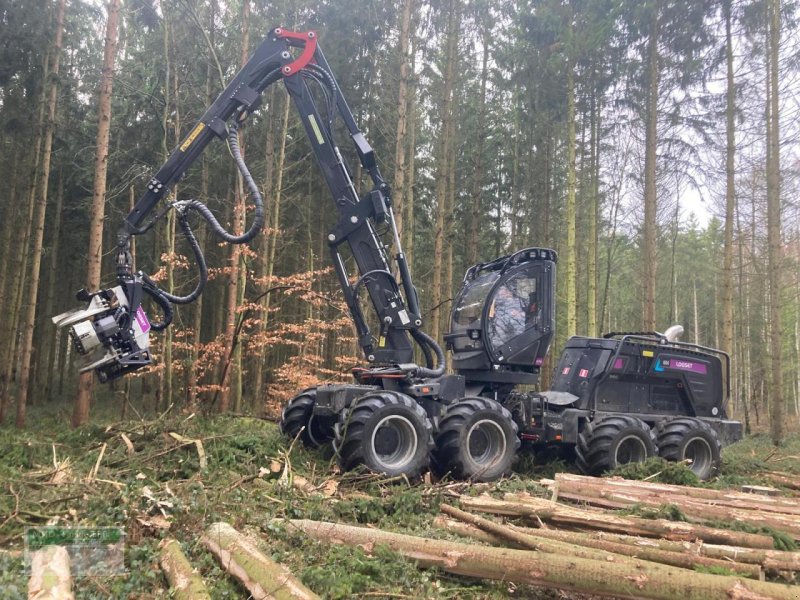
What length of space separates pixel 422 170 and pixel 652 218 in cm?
1007

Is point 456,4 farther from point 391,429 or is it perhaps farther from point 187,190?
point 391,429

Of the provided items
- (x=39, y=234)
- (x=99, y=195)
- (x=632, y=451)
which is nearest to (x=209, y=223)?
(x=99, y=195)

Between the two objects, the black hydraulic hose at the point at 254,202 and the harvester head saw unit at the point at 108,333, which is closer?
the harvester head saw unit at the point at 108,333

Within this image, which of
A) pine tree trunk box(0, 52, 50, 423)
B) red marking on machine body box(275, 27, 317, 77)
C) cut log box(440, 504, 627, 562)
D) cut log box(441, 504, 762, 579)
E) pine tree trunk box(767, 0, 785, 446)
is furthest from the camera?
pine tree trunk box(767, 0, 785, 446)

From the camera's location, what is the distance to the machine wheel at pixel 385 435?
6.97 m

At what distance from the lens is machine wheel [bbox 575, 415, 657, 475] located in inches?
345

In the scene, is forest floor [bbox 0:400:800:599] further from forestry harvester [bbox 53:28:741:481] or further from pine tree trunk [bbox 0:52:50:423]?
pine tree trunk [bbox 0:52:50:423]

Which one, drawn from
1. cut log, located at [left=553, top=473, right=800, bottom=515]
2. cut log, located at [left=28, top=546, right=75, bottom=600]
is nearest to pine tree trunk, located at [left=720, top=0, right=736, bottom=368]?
cut log, located at [left=553, top=473, right=800, bottom=515]

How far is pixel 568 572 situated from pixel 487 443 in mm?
4019

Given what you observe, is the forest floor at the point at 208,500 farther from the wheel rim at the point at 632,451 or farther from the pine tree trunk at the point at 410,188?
the pine tree trunk at the point at 410,188

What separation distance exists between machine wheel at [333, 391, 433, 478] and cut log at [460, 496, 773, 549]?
4.94 ft

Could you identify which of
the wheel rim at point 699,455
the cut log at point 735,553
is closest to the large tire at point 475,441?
the cut log at point 735,553

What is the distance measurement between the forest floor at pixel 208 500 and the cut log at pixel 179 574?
70 mm

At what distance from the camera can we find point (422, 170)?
942 inches
